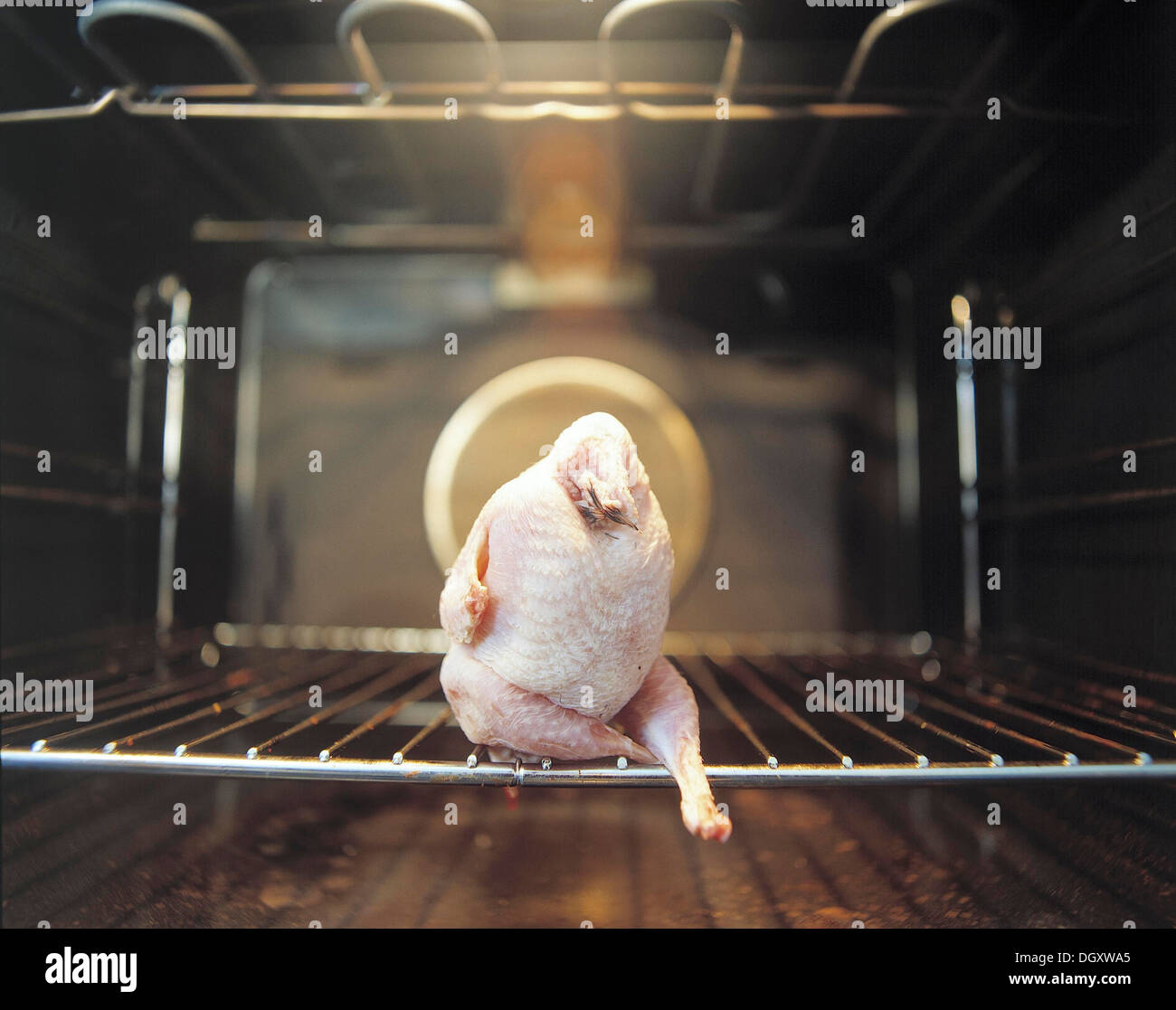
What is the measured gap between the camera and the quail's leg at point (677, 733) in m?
0.73

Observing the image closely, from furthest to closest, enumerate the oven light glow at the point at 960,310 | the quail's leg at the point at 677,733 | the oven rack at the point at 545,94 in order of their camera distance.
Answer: the oven light glow at the point at 960,310
the oven rack at the point at 545,94
the quail's leg at the point at 677,733

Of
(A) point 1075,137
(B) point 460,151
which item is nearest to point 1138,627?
(A) point 1075,137

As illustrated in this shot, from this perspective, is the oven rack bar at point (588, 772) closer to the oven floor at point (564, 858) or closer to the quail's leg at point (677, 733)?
the quail's leg at point (677, 733)

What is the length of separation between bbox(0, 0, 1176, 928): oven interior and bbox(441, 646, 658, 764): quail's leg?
0.04 meters

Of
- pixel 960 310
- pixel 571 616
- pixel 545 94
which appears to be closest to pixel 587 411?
pixel 545 94

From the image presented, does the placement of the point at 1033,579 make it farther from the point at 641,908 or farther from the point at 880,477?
the point at 641,908

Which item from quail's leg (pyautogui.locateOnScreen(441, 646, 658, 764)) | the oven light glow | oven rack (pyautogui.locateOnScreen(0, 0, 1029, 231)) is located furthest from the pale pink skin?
the oven light glow

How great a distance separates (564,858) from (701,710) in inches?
17.3

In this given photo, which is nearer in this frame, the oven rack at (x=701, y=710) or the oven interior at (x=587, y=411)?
the oven rack at (x=701, y=710)

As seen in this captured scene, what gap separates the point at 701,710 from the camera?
1.51m

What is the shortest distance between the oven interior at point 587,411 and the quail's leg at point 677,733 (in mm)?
44

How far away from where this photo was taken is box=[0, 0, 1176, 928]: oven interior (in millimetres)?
1051

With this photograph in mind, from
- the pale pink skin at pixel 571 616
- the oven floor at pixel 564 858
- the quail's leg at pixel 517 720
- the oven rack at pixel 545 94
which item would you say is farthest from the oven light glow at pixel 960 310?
the quail's leg at pixel 517 720

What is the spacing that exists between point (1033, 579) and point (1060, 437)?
30 centimetres
